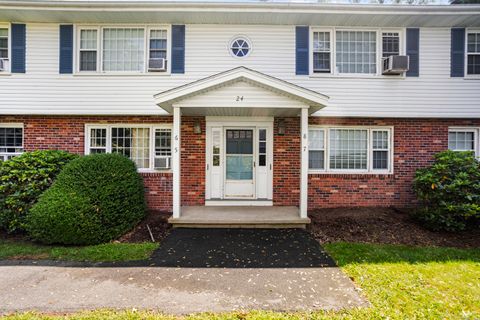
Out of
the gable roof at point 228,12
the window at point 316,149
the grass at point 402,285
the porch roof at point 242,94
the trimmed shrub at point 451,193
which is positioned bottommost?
the grass at point 402,285

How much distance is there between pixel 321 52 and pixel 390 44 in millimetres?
2076

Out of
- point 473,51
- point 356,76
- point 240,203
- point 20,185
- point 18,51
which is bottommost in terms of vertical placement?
point 240,203

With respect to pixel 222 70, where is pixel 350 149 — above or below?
below

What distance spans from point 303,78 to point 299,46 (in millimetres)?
939

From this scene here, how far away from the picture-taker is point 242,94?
606 centimetres

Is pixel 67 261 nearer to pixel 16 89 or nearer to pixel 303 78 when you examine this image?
pixel 16 89

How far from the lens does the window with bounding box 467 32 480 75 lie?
770 cm

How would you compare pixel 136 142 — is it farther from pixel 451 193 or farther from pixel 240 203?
pixel 451 193

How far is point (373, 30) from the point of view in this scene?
7.75 metres

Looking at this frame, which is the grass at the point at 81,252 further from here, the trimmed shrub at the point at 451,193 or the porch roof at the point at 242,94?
the trimmed shrub at the point at 451,193

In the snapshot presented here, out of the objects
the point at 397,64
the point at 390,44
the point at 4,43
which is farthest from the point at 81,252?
the point at 390,44

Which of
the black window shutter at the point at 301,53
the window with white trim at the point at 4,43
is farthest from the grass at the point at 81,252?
the black window shutter at the point at 301,53

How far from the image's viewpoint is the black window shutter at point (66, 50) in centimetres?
753

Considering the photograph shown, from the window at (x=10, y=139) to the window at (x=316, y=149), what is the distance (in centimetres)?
864
